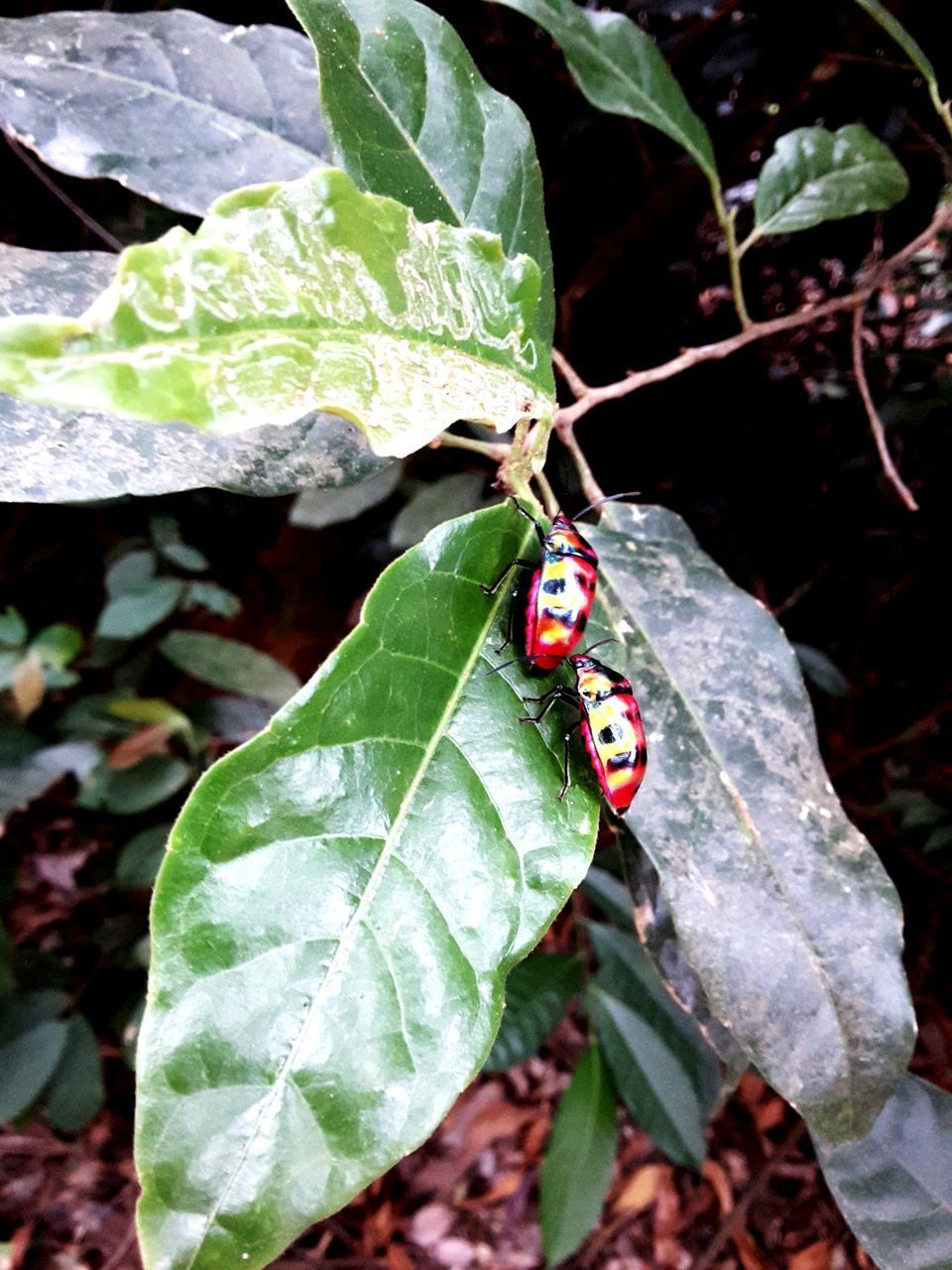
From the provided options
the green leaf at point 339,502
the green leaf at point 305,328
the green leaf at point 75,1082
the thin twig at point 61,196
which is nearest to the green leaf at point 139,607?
the green leaf at point 339,502

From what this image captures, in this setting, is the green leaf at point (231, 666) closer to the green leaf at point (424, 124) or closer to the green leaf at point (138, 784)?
the green leaf at point (138, 784)

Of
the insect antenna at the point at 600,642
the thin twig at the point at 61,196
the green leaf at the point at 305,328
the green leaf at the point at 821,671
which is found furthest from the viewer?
the green leaf at the point at 821,671

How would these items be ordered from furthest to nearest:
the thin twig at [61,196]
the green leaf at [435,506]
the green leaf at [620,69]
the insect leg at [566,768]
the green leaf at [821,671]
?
the green leaf at [821,671], the green leaf at [435,506], the thin twig at [61,196], the green leaf at [620,69], the insect leg at [566,768]

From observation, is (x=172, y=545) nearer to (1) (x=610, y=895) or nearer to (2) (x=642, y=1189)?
(1) (x=610, y=895)

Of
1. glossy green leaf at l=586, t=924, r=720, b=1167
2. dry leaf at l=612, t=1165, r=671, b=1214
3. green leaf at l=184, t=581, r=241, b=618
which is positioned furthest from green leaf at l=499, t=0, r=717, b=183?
dry leaf at l=612, t=1165, r=671, b=1214

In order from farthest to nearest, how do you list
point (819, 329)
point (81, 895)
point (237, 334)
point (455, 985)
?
1. point (81, 895)
2. point (819, 329)
3. point (455, 985)
4. point (237, 334)

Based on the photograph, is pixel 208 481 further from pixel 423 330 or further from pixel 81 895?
pixel 81 895

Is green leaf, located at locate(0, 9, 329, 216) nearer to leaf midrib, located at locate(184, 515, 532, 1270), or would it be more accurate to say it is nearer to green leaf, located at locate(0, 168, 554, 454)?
green leaf, located at locate(0, 168, 554, 454)

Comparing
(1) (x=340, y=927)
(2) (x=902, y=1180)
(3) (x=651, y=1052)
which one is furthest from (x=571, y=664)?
(3) (x=651, y=1052)

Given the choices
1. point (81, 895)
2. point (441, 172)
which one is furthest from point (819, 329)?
point (81, 895)
